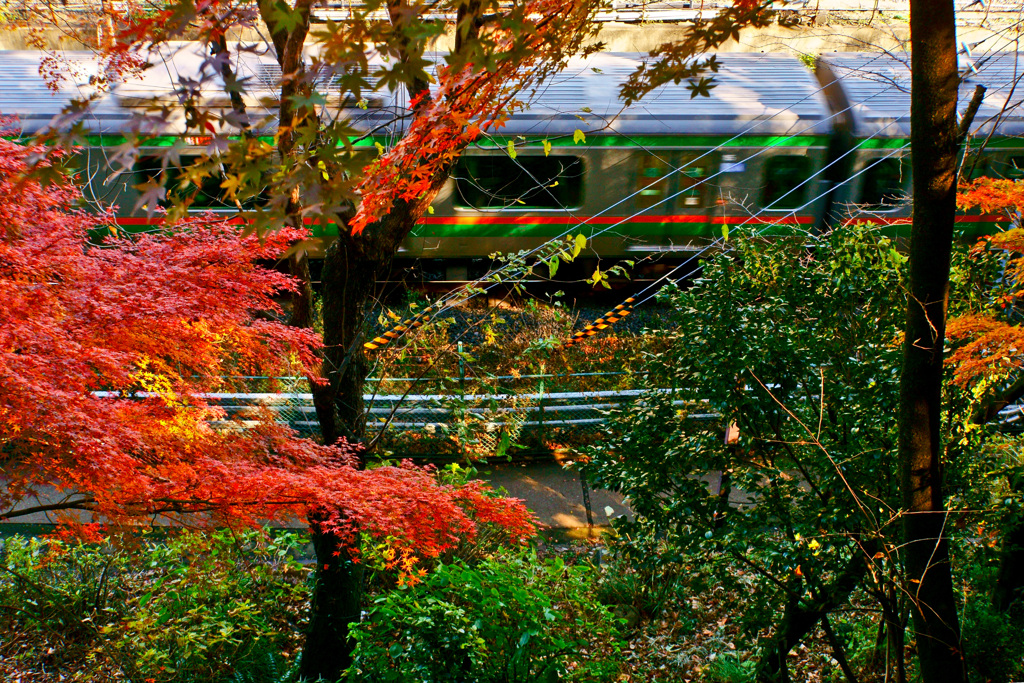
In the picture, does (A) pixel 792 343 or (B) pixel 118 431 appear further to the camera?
(A) pixel 792 343

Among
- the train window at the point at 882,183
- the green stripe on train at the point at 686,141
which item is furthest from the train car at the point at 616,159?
the train window at the point at 882,183

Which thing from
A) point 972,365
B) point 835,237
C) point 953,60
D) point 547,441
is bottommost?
point 547,441

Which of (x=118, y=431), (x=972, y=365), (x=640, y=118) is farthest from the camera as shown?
(x=640, y=118)

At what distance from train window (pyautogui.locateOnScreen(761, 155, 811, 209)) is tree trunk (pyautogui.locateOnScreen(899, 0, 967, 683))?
7.07 metres

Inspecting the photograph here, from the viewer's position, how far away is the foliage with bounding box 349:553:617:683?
11.6 ft

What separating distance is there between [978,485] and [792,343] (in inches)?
46.5

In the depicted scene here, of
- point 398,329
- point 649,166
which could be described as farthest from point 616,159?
point 398,329

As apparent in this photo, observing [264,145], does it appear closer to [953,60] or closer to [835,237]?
[953,60]

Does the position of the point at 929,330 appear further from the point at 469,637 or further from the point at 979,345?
the point at 469,637

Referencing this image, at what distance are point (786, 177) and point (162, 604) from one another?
8.46 metres

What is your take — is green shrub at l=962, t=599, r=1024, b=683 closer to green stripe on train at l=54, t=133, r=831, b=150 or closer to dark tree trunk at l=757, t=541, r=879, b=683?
dark tree trunk at l=757, t=541, r=879, b=683

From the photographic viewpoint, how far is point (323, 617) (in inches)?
181

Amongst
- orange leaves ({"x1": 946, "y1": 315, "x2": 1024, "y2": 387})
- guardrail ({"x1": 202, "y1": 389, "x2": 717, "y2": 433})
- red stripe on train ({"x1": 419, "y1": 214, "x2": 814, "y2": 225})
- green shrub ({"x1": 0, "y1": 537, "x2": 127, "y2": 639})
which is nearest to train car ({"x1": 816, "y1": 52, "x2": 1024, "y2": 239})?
red stripe on train ({"x1": 419, "y1": 214, "x2": 814, "y2": 225})

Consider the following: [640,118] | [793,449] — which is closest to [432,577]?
[793,449]
